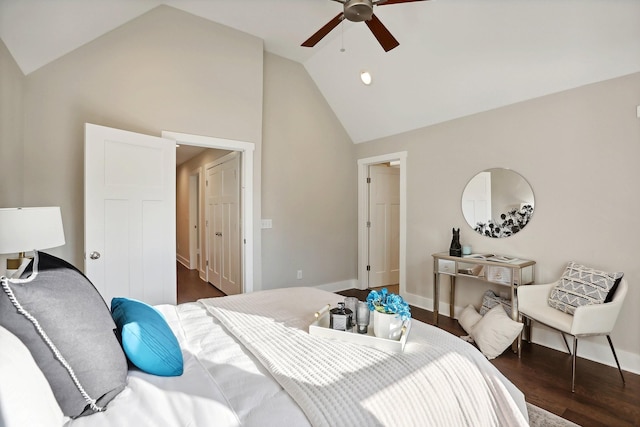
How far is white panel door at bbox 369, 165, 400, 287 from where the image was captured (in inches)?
189

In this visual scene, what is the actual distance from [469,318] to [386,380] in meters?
2.37

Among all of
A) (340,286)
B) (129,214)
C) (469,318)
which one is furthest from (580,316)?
(129,214)

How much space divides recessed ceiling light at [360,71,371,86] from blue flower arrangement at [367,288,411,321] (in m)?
3.01

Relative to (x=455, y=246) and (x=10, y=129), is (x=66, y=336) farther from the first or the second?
(x=455, y=246)

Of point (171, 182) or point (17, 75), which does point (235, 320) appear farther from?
point (17, 75)

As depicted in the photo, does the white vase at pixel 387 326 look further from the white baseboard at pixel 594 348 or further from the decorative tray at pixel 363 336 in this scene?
the white baseboard at pixel 594 348

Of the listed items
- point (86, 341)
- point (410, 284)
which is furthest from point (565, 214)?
point (86, 341)

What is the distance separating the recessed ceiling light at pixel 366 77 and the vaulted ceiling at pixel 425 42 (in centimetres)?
6

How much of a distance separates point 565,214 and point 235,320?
2885 millimetres

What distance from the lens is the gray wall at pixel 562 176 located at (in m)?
2.40

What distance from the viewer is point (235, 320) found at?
1.62 metres

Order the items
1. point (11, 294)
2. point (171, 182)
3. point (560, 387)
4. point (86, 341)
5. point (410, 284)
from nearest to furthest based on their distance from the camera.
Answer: point (11, 294) < point (86, 341) < point (560, 387) < point (171, 182) < point (410, 284)

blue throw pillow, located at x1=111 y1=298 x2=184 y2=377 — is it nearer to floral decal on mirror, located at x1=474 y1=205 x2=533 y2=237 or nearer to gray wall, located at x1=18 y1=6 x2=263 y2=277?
gray wall, located at x1=18 y1=6 x2=263 y2=277

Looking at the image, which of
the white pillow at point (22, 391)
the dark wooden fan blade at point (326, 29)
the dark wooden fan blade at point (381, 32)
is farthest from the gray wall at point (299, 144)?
the white pillow at point (22, 391)
